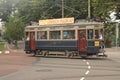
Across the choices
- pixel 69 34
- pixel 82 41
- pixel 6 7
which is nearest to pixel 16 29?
pixel 69 34

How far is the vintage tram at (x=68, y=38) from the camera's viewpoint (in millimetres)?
33688

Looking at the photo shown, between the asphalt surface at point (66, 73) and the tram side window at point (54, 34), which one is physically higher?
the tram side window at point (54, 34)

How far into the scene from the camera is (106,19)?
62.4m

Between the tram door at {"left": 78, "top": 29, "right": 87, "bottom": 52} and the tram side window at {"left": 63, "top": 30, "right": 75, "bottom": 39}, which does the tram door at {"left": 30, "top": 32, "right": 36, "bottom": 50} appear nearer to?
the tram side window at {"left": 63, "top": 30, "right": 75, "bottom": 39}

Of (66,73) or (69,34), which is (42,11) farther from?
(66,73)

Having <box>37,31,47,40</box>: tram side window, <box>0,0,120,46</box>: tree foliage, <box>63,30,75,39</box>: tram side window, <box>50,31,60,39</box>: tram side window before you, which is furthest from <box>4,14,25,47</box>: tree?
<box>63,30,75,39</box>: tram side window

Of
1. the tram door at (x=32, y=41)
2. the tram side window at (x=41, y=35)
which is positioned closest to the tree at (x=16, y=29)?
the tram door at (x=32, y=41)

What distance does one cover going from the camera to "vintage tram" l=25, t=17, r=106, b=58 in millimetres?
33688

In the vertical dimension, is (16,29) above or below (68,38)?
above

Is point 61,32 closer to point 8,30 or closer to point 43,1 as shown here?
point 8,30

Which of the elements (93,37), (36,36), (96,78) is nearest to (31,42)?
(36,36)

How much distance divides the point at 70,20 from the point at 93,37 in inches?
134

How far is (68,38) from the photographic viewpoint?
116 feet

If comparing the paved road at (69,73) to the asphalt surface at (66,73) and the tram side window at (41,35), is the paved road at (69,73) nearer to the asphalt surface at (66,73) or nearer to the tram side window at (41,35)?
the asphalt surface at (66,73)
